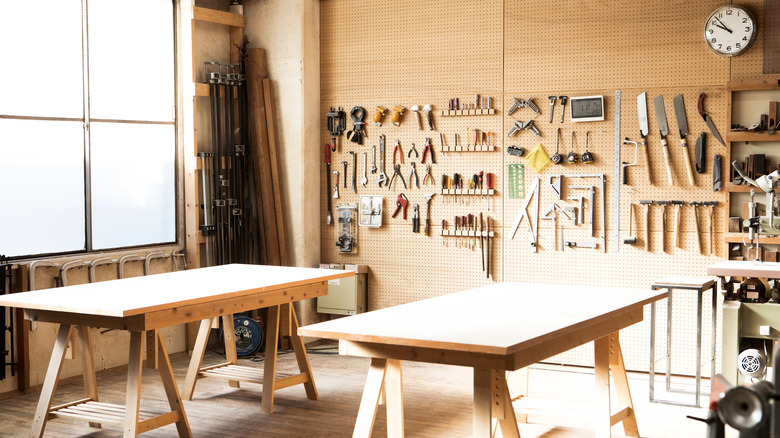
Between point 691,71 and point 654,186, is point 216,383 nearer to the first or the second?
point 654,186

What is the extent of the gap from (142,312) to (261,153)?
310 cm

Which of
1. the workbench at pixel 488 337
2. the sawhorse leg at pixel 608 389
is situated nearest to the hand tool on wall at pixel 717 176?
the workbench at pixel 488 337

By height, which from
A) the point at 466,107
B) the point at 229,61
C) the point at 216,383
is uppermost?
the point at 229,61

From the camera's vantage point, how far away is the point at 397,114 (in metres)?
6.70

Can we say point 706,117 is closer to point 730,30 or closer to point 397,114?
point 730,30

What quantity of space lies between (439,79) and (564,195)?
55.9 inches

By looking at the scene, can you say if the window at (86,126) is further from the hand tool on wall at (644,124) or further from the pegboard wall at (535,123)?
the hand tool on wall at (644,124)

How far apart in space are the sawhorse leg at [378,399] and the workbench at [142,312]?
1171 mm

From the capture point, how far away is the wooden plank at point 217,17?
6477 mm

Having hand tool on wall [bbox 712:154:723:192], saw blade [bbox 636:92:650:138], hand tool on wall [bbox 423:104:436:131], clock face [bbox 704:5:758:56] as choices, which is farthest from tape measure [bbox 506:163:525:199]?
clock face [bbox 704:5:758:56]

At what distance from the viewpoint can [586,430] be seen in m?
4.61

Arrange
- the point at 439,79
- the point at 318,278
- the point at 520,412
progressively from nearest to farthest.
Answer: the point at 520,412 → the point at 318,278 → the point at 439,79

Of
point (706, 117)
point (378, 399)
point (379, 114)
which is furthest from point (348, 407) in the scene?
point (706, 117)

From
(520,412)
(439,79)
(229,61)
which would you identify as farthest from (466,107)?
(520,412)
